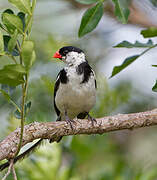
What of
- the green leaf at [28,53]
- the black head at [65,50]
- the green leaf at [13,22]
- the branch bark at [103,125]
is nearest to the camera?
the green leaf at [28,53]

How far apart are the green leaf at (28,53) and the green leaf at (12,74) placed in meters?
0.03

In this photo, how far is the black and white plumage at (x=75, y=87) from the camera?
3.20m

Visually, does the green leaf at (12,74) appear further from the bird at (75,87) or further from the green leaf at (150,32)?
the bird at (75,87)

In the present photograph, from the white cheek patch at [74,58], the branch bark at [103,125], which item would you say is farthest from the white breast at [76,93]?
the branch bark at [103,125]

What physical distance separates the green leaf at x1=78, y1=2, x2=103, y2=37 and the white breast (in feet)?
4.21

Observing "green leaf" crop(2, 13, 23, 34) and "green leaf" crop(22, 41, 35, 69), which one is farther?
"green leaf" crop(2, 13, 23, 34)

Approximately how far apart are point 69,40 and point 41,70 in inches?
24.3

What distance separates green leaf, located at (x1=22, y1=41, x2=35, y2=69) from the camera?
4.42 ft

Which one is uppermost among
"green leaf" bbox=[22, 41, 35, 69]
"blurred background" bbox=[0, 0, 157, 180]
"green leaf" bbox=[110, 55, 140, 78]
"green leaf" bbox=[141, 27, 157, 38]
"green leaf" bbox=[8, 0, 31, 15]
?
"green leaf" bbox=[8, 0, 31, 15]

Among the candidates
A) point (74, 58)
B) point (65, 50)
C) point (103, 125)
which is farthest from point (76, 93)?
point (103, 125)

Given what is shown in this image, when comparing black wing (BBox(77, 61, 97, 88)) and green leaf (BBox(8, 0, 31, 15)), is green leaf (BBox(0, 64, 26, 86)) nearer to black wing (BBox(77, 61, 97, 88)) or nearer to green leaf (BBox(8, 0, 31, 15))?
green leaf (BBox(8, 0, 31, 15))

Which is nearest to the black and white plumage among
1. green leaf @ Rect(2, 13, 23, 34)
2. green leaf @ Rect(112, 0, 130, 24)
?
green leaf @ Rect(112, 0, 130, 24)

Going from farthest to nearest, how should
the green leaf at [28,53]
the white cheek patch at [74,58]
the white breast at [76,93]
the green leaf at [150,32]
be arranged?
1. the white cheek patch at [74,58]
2. the white breast at [76,93]
3. the green leaf at [150,32]
4. the green leaf at [28,53]

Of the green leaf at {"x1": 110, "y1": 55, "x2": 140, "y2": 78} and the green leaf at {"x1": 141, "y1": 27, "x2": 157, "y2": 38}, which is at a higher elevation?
the green leaf at {"x1": 141, "y1": 27, "x2": 157, "y2": 38}
